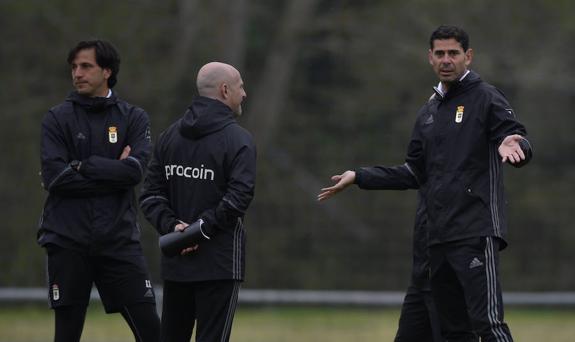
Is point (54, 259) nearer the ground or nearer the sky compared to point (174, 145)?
nearer the ground

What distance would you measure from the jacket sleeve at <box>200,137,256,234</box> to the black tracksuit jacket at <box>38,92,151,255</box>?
2.52 feet

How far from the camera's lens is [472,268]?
7.11m

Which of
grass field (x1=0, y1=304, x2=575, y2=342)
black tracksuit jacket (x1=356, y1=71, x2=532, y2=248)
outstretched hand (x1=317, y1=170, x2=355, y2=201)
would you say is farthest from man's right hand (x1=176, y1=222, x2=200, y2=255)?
grass field (x1=0, y1=304, x2=575, y2=342)

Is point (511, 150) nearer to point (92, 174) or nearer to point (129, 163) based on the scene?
Answer: point (129, 163)

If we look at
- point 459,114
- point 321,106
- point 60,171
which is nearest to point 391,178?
point 459,114

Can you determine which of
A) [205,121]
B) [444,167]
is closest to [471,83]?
[444,167]

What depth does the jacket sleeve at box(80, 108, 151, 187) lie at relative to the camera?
747 cm

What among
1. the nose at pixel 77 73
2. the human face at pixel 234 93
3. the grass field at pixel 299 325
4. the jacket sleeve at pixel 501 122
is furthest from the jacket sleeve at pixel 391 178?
the grass field at pixel 299 325

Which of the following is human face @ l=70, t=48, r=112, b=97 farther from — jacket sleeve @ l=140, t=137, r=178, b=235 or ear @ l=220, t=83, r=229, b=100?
ear @ l=220, t=83, r=229, b=100

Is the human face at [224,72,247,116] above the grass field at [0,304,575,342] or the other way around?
above

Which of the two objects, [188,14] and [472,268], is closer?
[472,268]

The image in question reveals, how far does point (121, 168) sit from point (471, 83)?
2.05 meters

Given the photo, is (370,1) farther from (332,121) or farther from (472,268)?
(472,268)

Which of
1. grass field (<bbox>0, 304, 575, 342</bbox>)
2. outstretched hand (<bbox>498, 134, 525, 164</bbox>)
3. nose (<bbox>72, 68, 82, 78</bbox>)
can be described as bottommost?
grass field (<bbox>0, 304, 575, 342</bbox>)
